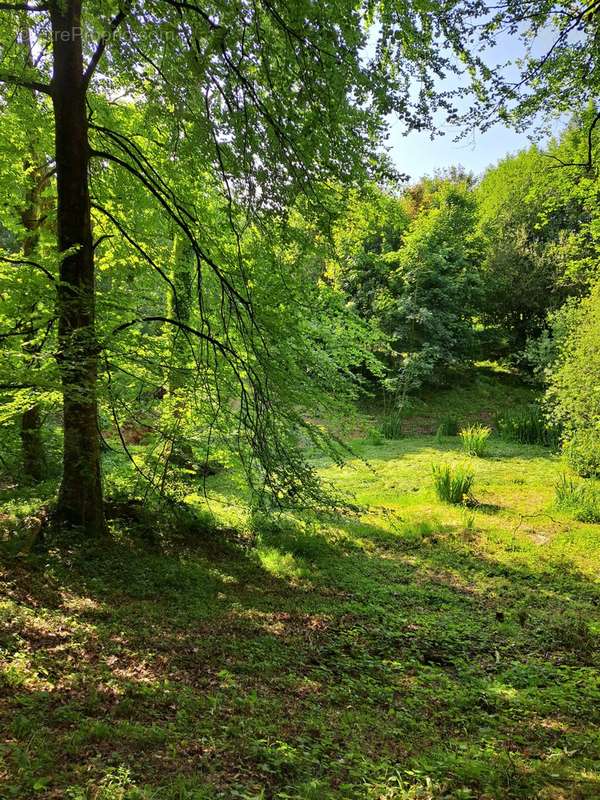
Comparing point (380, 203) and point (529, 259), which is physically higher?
point (529, 259)

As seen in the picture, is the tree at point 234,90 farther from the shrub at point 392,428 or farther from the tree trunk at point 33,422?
the shrub at point 392,428

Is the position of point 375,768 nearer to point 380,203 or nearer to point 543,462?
point 380,203

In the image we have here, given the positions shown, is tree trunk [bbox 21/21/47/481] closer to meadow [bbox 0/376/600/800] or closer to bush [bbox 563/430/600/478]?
meadow [bbox 0/376/600/800]

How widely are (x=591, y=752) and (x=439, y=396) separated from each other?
1638 cm

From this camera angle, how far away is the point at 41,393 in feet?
14.6

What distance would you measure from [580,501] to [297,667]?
238 inches

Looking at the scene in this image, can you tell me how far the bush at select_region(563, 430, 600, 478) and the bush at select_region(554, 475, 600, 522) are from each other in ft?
3.22

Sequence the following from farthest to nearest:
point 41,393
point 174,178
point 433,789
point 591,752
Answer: point 174,178
point 41,393
point 591,752
point 433,789

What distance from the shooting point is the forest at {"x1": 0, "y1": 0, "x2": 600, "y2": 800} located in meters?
2.41

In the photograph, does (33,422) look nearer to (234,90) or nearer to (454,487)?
(234,90)

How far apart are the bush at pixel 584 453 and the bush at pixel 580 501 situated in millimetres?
982

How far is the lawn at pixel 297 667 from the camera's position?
2.14 m

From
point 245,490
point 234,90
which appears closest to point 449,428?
point 245,490

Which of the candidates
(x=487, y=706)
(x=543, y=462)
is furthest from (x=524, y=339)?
(x=487, y=706)
